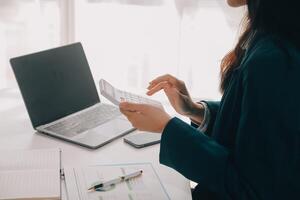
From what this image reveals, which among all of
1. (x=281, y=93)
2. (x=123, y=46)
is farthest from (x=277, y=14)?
(x=123, y=46)

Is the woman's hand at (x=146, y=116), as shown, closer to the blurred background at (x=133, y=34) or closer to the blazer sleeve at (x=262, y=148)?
the blazer sleeve at (x=262, y=148)

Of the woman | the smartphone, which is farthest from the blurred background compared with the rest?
the woman

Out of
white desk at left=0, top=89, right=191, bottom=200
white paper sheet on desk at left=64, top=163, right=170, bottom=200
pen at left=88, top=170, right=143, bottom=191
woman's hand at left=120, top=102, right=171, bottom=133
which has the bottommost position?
white desk at left=0, top=89, right=191, bottom=200

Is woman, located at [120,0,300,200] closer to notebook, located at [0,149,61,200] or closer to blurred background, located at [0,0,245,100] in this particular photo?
notebook, located at [0,149,61,200]

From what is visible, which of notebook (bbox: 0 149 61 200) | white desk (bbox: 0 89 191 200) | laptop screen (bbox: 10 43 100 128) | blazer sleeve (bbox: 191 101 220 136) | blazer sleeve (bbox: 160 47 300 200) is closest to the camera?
blazer sleeve (bbox: 160 47 300 200)

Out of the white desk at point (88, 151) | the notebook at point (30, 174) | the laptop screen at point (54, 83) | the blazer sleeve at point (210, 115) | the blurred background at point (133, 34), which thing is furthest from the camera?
the blurred background at point (133, 34)

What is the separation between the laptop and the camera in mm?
1282

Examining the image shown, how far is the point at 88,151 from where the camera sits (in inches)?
46.7

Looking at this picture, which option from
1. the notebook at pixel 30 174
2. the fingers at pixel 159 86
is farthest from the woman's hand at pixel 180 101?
the notebook at pixel 30 174

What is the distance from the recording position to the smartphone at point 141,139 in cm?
124

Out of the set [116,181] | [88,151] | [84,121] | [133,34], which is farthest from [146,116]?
[133,34]

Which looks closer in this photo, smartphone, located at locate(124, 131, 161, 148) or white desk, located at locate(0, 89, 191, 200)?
white desk, located at locate(0, 89, 191, 200)

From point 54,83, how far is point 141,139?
1.14 ft

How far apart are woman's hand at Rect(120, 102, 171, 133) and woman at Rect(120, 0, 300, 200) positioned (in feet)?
0.04
